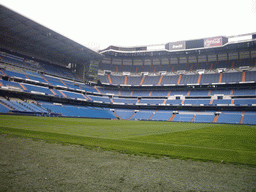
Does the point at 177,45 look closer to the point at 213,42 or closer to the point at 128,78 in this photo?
the point at 213,42

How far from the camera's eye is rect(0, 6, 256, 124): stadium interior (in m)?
34.8

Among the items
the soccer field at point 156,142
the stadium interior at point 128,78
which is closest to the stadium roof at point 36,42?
the stadium interior at point 128,78

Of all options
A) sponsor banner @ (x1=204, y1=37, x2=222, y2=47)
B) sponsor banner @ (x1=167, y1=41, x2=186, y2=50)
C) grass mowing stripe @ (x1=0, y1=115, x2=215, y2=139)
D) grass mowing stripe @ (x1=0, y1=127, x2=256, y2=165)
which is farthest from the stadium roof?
grass mowing stripe @ (x1=0, y1=127, x2=256, y2=165)

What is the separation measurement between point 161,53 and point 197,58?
11651 millimetres

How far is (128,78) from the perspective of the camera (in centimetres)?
6056

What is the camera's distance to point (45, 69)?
149ft

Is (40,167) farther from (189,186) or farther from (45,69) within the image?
(45,69)

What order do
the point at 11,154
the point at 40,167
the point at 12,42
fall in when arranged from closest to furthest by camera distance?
the point at 40,167
the point at 11,154
the point at 12,42

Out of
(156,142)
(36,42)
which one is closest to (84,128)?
(156,142)

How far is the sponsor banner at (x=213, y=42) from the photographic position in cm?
4450

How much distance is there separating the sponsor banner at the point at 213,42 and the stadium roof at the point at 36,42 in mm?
31001

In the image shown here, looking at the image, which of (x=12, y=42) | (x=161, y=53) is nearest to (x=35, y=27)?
(x=12, y=42)

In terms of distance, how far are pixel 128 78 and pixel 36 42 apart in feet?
102

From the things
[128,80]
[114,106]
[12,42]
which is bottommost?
[114,106]
